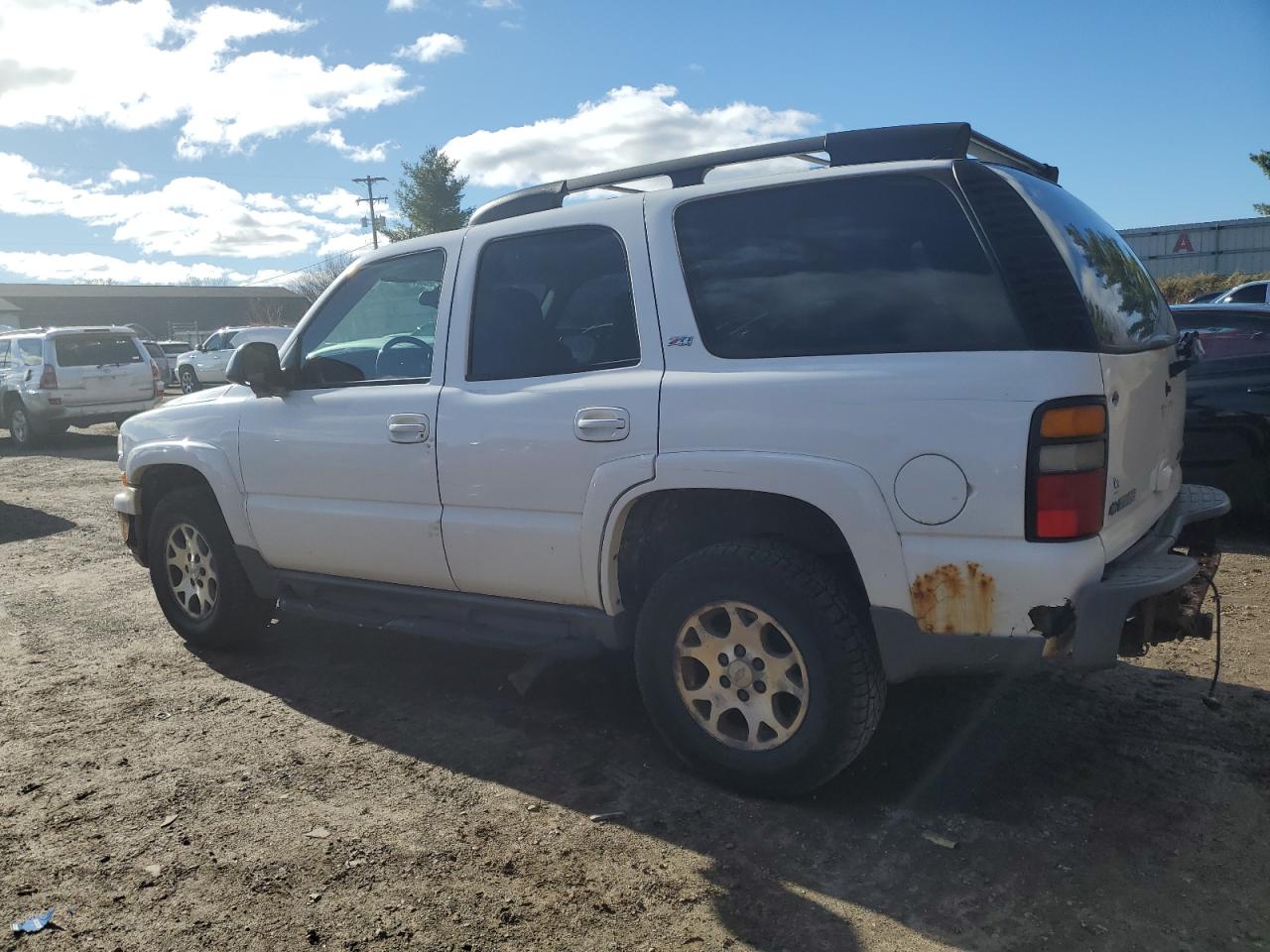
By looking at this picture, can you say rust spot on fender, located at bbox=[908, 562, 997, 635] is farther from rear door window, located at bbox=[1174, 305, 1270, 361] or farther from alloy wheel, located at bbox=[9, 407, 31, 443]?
alloy wheel, located at bbox=[9, 407, 31, 443]

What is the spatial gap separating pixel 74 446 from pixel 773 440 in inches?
625

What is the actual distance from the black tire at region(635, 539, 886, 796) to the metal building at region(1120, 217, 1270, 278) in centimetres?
2846

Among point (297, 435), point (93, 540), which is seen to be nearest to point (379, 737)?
point (297, 435)

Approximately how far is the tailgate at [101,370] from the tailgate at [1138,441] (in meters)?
15.7

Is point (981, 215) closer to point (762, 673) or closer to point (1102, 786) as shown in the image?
point (762, 673)

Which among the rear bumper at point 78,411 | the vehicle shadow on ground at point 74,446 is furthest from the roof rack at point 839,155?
the rear bumper at point 78,411

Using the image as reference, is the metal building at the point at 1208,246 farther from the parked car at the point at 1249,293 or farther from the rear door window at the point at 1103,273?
the rear door window at the point at 1103,273

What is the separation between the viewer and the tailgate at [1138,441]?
288 cm

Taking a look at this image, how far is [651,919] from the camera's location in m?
2.72

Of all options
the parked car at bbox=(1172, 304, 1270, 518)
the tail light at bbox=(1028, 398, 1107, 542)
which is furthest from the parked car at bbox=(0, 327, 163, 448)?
the tail light at bbox=(1028, 398, 1107, 542)

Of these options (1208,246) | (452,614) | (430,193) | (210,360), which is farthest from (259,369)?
(430,193)

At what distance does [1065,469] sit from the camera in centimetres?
274

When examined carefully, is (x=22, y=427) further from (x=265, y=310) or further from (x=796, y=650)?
(x=265, y=310)

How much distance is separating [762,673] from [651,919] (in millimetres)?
855
